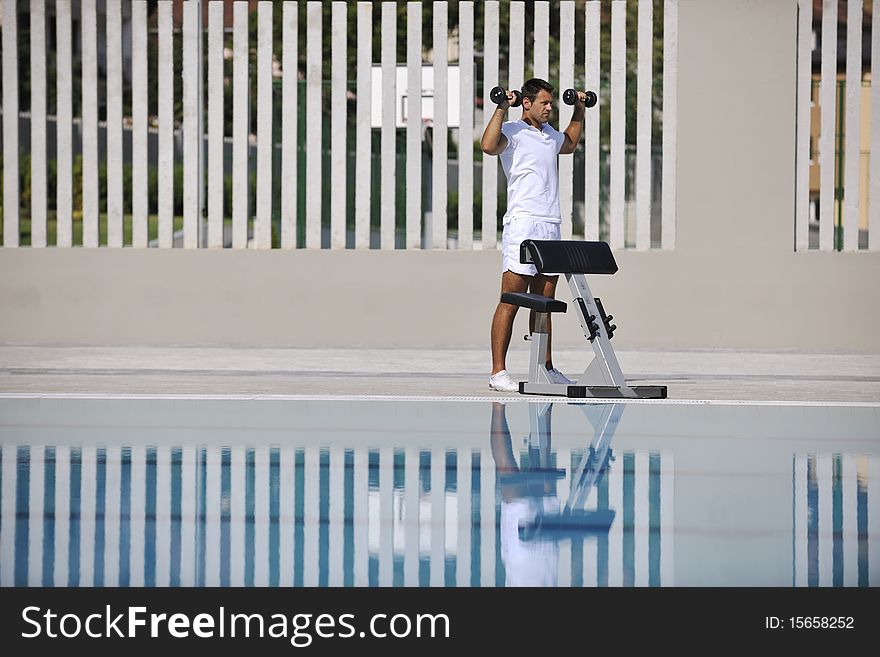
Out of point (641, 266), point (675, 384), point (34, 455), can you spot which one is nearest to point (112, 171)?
point (641, 266)

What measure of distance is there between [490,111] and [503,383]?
10.6ft

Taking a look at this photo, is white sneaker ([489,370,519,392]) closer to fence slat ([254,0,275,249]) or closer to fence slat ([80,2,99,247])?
fence slat ([254,0,275,249])

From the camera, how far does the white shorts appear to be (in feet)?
28.9

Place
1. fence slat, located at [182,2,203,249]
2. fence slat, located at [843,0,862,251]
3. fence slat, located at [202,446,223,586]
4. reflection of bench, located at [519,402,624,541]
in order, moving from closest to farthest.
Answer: fence slat, located at [202,446,223,586] → reflection of bench, located at [519,402,624,541] → fence slat, located at [843,0,862,251] → fence slat, located at [182,2,203,249]

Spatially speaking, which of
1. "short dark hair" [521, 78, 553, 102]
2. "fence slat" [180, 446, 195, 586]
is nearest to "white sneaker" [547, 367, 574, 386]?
"short dark hair" [521, 78, 553, 102]

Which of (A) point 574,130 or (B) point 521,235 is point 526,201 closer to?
(B) point 521,235

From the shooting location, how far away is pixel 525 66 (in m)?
11.4

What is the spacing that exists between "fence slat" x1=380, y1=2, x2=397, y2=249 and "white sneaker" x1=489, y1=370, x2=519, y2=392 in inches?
114

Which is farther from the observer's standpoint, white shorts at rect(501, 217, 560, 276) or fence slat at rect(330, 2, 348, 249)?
fence slat at rect(330, 2, 348, 249)

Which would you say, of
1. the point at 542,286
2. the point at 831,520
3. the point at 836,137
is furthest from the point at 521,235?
the point at 831,520

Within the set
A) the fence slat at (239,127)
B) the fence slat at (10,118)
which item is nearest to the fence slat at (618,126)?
the fence slat at (239,127)

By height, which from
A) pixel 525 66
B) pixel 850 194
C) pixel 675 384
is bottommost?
pixel 675 384

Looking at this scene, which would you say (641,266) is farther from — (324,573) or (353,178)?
(324,573)
